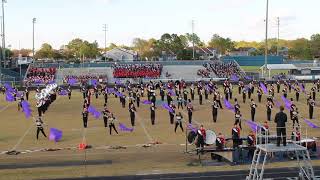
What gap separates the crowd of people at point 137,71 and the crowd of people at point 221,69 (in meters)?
5.84

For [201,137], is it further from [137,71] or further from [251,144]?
[137,71]

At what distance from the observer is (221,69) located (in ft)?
227

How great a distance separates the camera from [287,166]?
16.8 metres

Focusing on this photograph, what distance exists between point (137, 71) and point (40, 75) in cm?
1223

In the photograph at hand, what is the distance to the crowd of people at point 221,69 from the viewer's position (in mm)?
67406

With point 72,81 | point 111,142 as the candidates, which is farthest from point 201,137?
point 72,81

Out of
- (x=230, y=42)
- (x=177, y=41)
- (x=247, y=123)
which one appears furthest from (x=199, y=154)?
(x=230, y=42)

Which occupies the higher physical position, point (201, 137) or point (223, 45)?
point (223, 45)

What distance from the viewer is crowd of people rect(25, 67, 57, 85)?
201 feet

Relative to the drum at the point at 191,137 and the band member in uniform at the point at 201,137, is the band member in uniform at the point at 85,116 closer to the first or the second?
the drum at the point at 191,137

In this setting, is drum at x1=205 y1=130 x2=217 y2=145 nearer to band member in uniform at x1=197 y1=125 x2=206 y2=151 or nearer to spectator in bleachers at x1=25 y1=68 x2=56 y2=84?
band member in uniform at x1=197 y1=125 x2=206 y2=151

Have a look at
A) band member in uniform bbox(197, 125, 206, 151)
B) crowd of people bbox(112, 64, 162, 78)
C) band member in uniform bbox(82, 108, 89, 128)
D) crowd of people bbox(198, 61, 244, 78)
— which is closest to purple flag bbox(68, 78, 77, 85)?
crowd of people bbox(112, 64, 162, 78)

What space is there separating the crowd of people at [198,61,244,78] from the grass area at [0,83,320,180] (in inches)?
1250

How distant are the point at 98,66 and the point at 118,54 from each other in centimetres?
5781
